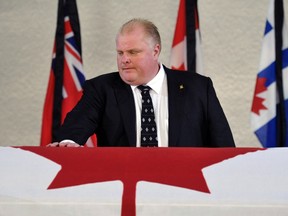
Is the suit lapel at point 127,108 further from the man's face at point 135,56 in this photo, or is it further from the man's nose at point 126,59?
the man's nose at point 126,59

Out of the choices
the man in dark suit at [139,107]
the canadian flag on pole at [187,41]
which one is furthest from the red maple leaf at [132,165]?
the canadian flag on pole at [187,41]

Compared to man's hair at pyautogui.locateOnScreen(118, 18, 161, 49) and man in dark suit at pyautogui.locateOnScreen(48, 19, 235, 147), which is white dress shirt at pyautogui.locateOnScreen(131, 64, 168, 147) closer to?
man in dark suit at pyautogui.locateOnScreen(48, 19, 235, 147)

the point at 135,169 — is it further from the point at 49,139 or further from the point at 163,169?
the point at 49,139

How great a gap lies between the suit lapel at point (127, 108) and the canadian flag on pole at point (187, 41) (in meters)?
1.93

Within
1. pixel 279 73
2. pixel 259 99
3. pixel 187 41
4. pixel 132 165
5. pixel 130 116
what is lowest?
pixel 132 165

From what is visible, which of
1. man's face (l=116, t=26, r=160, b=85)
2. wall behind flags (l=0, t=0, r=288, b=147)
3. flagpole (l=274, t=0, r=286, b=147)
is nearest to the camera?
man's face (l=116, t=26, r=160, b=85)

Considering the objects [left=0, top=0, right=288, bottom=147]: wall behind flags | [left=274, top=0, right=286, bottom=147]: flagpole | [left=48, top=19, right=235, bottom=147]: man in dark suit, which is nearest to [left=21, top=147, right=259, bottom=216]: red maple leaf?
[left=48, top=19, right=235, bottom=147]: man in dark suit

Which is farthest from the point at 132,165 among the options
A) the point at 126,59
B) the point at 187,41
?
the point at 187,41

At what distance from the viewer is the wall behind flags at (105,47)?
4.73 metres

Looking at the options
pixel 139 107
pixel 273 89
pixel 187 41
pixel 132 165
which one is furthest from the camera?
pixel 187 41

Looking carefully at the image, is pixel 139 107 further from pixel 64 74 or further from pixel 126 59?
pixel 64 74

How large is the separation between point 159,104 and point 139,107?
7 cm

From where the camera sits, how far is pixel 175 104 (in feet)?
7.32

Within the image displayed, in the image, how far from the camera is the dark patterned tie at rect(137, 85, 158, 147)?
6.99 feet
